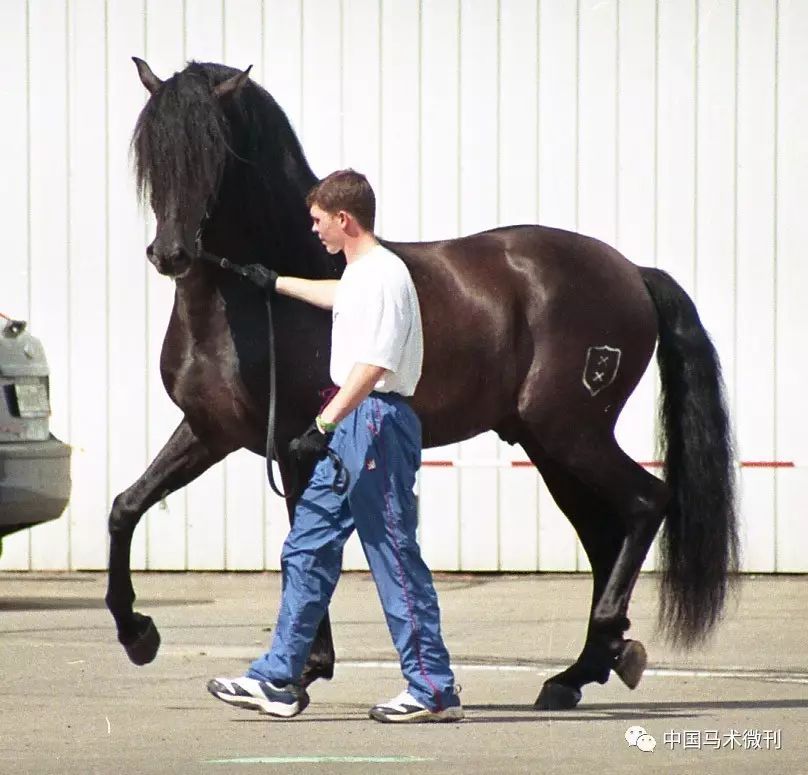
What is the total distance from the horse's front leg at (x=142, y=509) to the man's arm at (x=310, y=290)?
0.62m

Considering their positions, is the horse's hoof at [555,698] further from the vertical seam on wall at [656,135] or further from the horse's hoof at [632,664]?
the vertical seam on wall at [656,135]

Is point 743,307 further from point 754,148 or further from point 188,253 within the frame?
point 188,253

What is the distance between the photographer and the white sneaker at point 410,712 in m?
6.76

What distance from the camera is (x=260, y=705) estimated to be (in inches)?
267

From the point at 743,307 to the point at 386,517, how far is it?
17.9 ft

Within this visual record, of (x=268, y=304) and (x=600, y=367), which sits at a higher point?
(x=268, y=304)

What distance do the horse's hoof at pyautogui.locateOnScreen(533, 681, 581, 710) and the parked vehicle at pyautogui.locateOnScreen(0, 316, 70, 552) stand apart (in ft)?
10.8

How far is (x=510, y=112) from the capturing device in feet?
38.9

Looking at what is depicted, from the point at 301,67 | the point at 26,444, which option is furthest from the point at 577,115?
the point at 26,444

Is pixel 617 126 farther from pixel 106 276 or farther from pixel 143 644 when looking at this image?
pixel 143 644

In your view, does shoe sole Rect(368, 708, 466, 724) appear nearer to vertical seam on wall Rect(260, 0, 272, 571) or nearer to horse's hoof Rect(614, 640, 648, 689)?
horse's hoof Rect(614, 640, 648, 689)

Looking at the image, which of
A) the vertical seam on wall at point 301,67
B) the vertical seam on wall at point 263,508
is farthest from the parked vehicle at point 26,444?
the vertical seam on wall at point 301,67

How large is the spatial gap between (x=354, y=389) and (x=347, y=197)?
24.7 inches

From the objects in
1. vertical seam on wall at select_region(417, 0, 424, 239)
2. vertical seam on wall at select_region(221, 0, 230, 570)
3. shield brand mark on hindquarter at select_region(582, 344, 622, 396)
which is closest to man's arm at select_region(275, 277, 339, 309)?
shield brand mark on hindquarter at select_region(582, 344, 622, 396)
